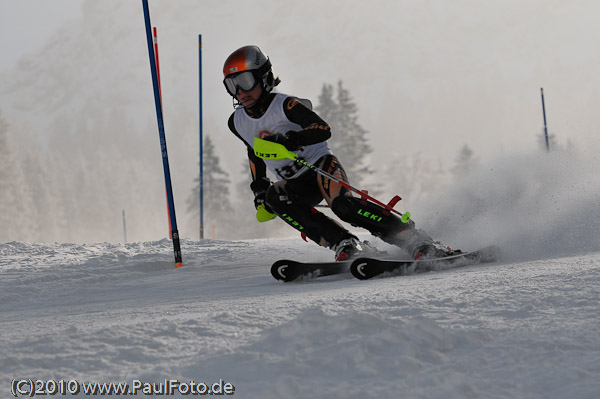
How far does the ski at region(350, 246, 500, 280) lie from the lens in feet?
11.9

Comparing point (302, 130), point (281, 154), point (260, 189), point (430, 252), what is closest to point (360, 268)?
point (430, 252)

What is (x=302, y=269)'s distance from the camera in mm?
3885

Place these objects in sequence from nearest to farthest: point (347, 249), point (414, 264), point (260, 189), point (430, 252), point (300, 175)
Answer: point (414, 264) < point (430, 252) < point (347, 249) < point (300, 175) < point (260, 189)

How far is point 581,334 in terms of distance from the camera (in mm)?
1771

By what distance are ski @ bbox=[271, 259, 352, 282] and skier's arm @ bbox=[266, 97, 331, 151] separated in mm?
823

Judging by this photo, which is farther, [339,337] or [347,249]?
[347,249]

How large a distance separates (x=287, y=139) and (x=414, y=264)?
1.18 metres

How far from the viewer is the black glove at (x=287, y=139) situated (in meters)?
4.09

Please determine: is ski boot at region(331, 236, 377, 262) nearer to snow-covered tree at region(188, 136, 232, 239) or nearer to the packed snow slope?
the packed snow slope

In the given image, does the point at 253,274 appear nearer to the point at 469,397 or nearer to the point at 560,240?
the point at 560,240

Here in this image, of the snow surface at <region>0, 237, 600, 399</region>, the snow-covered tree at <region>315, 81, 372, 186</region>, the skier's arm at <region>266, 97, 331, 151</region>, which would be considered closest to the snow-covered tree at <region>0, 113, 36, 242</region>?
the snow-covered tree at <region>315, 81, 372, 186</region>

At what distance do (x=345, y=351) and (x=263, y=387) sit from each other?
0.95 ft

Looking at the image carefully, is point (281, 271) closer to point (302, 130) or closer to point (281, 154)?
point (281, 154)

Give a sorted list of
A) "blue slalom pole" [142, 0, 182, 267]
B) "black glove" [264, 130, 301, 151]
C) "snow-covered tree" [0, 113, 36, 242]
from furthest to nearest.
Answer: "snow-covered tree" [0, 113, 36, 242] → "blue slalom pole" [142, 0, 182, 267] → "black glove" [264, 130, 301, 151]
